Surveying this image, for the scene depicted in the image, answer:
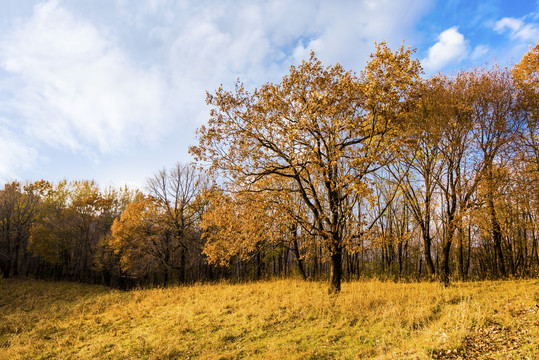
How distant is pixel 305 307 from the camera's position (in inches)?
388

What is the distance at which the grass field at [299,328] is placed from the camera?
597 centimetres

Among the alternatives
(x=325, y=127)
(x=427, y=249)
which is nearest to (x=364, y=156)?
(x=325, y=127)

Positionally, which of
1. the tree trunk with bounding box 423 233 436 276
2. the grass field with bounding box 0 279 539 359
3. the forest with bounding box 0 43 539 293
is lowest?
the grass field with bounding box 0 279 539 359

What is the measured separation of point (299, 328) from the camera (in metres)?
8.35

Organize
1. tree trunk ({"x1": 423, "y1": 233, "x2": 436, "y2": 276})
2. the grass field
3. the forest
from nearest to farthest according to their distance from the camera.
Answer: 1. the grass field
2. the forest
3. tree trunk ({"x1": 423, "y1": 233, "x2": 436, "y2": 276})

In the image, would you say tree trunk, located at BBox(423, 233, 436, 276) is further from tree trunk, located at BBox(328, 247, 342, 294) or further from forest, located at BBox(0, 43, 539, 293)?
tree trunk, located at BBox(328, 247, 342, 294)

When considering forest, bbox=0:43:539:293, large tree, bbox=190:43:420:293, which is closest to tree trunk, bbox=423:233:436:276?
forest, bbox=0:43:539:293

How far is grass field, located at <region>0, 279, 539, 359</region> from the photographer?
5.97 m

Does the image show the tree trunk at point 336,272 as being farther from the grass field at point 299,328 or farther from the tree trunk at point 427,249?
the tree trunk at point 427,249

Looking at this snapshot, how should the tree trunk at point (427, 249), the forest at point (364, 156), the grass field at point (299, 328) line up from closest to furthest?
the grass field at point (299, 328)
the forest at point (364, 156)
the tree trunk at point (427, 249)

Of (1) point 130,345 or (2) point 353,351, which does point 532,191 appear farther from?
(1) point 130,345

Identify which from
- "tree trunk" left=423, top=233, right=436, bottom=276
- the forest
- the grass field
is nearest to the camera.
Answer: the grass field

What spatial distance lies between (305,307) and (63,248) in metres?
47.8

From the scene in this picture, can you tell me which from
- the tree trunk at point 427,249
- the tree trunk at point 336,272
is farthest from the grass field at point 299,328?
the tree trunk at point 427,249
